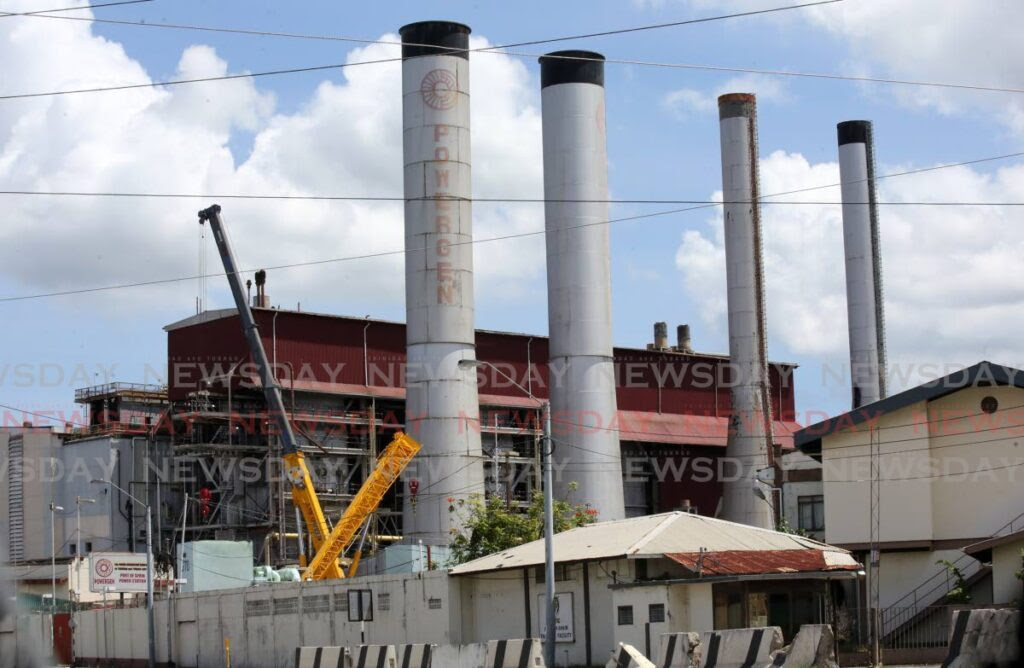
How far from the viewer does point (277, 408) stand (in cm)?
6538

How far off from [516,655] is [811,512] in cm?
3568

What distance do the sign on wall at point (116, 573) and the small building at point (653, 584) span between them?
84.2 ft

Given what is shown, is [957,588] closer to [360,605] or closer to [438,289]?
[360,605]

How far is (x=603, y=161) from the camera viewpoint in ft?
225

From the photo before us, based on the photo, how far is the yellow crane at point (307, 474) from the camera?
62.2 metres

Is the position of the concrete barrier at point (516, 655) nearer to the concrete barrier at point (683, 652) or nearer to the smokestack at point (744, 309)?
the concrete barrier at point (683, 652)

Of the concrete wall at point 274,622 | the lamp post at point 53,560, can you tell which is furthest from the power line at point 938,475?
the lamp post at point 53,560

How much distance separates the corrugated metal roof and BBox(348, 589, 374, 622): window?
3.82 m

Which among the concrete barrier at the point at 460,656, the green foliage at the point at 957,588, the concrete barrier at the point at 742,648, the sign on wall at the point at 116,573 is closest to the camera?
the concrete barrier at the point at 742,648

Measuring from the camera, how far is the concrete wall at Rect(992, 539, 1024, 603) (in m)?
41.5

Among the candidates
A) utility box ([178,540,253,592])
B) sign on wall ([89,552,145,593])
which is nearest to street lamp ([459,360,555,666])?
utility box ([178,540,253,592])

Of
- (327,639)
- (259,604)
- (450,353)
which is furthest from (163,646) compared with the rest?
(450,353)

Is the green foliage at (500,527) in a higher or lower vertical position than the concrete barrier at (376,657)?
higher

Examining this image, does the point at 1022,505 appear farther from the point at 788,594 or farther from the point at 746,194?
the point at 746,194
